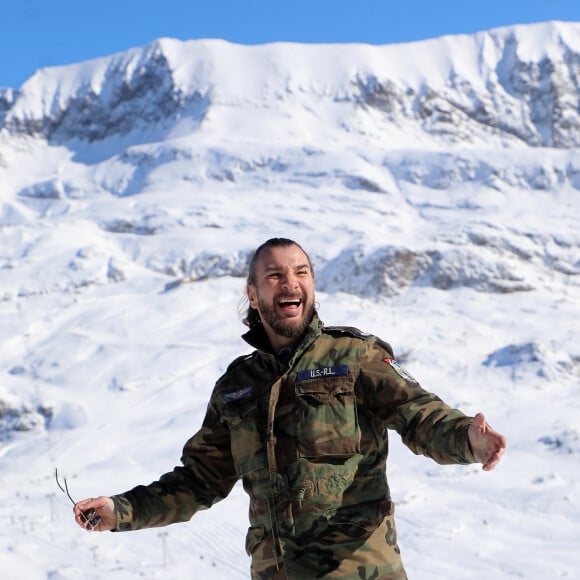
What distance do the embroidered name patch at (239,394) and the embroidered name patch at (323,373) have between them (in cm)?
20

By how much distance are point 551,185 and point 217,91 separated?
42504 mm

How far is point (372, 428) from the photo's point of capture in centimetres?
262

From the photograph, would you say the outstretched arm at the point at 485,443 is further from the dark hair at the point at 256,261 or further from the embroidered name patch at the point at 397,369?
the dark hair at the point at 256,261

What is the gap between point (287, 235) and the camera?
54375mm

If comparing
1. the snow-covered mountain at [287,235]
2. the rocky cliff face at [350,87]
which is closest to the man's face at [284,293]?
the snow-covered mountain at [287,235]

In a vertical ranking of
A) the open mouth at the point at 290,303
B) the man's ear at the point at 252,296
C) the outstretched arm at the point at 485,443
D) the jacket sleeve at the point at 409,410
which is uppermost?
the man's ear at the point at 252,296

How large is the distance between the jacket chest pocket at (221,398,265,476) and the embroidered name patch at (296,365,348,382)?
0.20m

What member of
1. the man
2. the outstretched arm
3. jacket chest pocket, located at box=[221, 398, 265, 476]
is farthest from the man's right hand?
the outstretched arm

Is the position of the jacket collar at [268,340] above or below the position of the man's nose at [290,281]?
below

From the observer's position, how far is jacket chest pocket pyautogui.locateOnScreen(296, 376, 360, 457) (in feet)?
8.28

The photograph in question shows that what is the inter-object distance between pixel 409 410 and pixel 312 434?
12.3 inches

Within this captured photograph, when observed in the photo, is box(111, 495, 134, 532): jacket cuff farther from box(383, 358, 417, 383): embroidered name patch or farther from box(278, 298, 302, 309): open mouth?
box(383, 358, 417, 383): embroidered name patch

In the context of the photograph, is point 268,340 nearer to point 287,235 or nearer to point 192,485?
point 192,485

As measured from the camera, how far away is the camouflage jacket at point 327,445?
8.12ft
